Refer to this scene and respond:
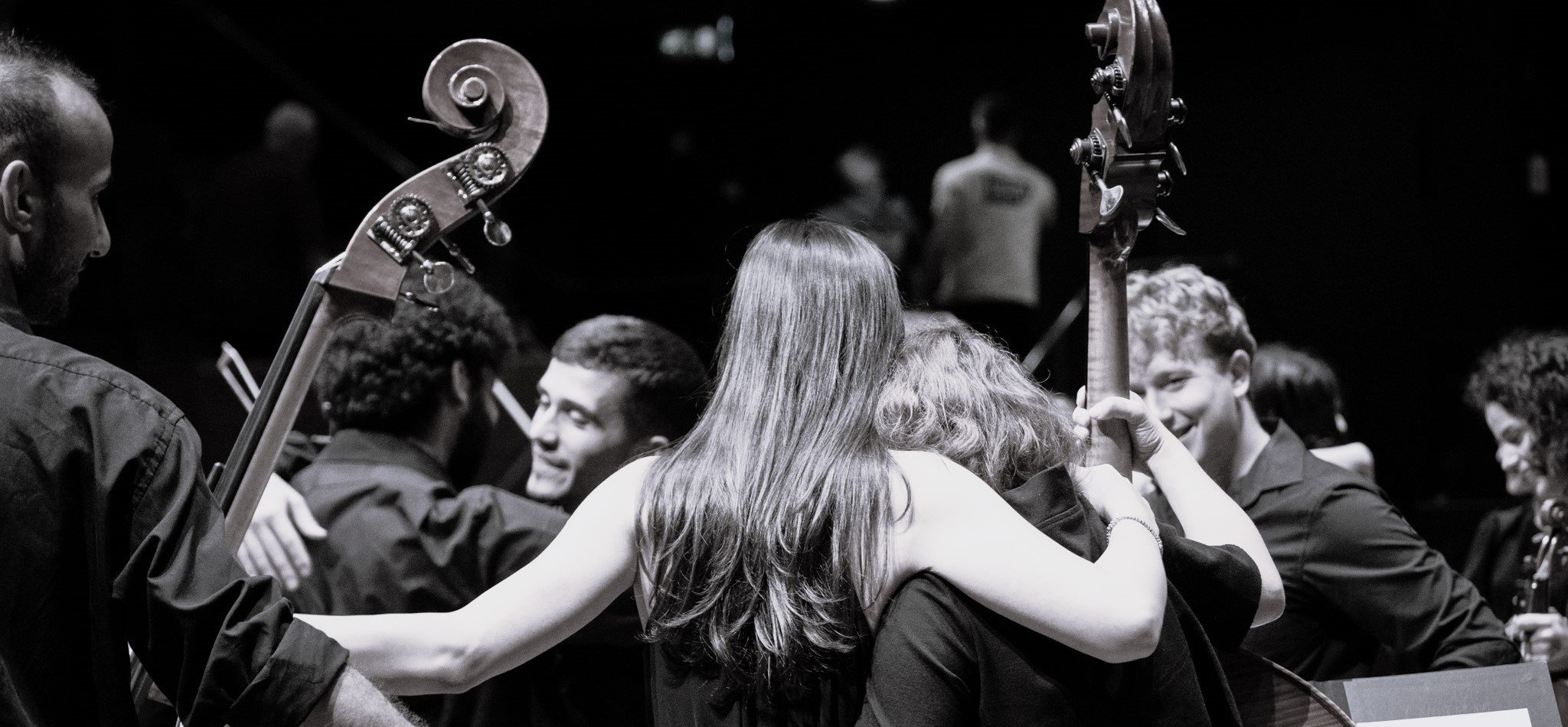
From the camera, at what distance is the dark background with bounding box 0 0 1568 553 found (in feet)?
22.6

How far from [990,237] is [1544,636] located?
13.0 feet

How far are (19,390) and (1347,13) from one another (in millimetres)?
8579

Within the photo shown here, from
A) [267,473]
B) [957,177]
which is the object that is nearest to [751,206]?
[957,177]

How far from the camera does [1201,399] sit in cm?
314

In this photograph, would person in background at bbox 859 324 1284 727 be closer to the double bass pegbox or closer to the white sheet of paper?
the white sheet of paper

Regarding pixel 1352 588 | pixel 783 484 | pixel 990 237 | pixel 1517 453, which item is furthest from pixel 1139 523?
pixel 990 237

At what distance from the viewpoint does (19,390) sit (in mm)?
1568

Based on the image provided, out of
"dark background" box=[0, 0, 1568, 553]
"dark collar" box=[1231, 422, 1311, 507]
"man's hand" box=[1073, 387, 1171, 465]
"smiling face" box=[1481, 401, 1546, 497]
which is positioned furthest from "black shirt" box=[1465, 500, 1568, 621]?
"man's hand" box=[1073, 387, 1171, 465]

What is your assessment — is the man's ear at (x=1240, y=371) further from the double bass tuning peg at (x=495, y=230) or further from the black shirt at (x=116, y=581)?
the black shirt at (x=116, y=581)

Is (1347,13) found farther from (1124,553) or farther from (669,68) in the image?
(1124,553)

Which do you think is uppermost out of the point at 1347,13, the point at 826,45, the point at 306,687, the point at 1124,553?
the point at 1347,13

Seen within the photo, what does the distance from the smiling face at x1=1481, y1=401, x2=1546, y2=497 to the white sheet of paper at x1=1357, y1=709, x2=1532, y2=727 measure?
131 centimetres

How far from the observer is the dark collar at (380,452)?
10.1 feet

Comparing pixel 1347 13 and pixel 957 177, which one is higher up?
pixel 1347 13
